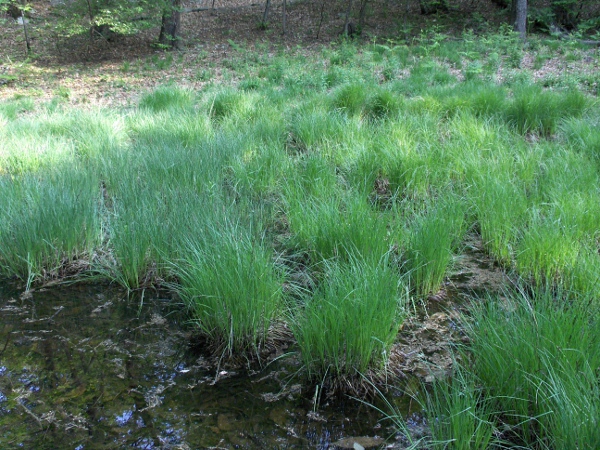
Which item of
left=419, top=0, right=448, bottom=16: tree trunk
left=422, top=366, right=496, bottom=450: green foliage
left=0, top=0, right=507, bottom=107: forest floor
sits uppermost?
left=419, top=0, right=448, bottom=16: tree trunk

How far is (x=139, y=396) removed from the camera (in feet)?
7.98

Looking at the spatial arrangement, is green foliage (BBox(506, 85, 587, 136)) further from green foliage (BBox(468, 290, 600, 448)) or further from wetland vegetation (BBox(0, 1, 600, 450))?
green foliage (BBox(468, 290, 600, 448))

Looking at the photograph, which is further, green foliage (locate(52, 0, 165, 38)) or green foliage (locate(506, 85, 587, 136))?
green foliage (locate(52, 0, 165, 38))

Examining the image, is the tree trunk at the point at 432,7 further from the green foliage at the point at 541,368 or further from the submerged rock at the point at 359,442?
the submerged rock at the point at 359,442

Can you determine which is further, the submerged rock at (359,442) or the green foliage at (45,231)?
the green foliage at (45,231)

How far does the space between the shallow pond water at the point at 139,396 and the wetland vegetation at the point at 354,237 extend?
6cm

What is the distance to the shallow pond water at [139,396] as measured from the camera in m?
2.19

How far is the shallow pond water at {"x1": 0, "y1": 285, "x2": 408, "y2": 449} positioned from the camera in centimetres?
219

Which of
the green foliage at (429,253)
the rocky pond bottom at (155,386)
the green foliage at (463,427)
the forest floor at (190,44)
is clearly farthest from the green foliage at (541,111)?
the forest floor at (190,44)

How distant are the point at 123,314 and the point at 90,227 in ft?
2.89

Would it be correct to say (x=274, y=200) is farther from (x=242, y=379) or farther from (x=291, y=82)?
(x=291, y=82)

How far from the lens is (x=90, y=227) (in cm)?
371


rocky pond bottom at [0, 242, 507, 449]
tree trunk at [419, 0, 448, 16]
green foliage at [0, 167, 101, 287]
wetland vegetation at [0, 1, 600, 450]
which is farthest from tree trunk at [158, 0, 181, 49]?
rocky pond bottom at [0, 242, 507, 449]

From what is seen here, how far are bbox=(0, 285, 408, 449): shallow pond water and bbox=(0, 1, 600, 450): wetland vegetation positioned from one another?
55 millimetres
